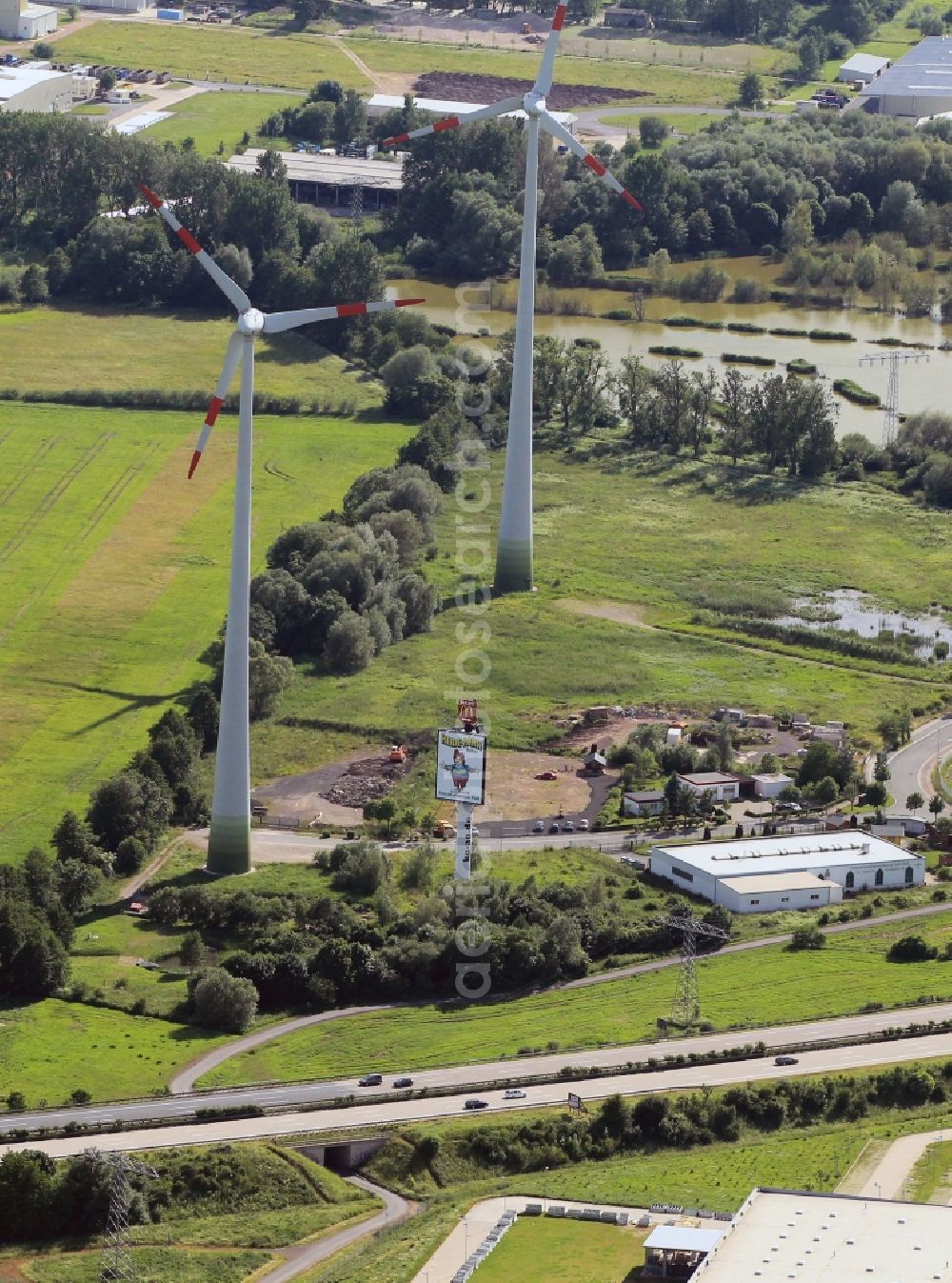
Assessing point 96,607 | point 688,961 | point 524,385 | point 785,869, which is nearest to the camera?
point 688,961

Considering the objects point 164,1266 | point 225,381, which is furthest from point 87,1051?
point 225,381

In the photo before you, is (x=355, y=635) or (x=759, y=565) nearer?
(x=355, y=635)

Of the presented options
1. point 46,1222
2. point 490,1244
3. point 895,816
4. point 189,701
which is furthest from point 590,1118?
point 189,701

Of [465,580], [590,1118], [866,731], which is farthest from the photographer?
[465,580]

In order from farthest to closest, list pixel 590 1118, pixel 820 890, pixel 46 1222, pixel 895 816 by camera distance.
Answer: pixel 895 816
pixel 820 890
pixel 590 1118
pixel 46 1222

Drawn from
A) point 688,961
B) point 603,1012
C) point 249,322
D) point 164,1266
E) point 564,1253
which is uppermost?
point 249,322

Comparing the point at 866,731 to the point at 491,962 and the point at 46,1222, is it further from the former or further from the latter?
the point at 46,1222

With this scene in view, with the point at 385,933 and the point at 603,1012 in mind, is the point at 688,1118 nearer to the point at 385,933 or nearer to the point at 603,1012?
the point at 603,1012
